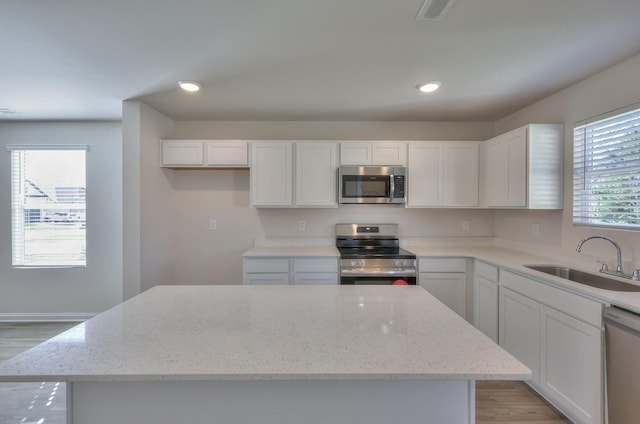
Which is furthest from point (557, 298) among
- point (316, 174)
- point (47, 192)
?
point (47, 192)

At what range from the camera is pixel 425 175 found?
3.20 m

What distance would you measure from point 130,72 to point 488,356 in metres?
2.80


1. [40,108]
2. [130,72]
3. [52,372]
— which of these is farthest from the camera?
[40,108]

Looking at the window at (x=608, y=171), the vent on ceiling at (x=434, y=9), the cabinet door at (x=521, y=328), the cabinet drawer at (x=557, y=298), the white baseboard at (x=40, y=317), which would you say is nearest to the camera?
the vent on ceiling at (x=434, y=9)

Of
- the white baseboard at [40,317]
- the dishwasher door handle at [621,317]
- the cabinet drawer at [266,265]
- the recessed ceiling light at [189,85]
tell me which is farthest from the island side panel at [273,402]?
the white baseboard at [40,317]

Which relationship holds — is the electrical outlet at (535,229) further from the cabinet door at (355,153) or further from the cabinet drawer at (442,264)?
the cabinet door at (355,153)

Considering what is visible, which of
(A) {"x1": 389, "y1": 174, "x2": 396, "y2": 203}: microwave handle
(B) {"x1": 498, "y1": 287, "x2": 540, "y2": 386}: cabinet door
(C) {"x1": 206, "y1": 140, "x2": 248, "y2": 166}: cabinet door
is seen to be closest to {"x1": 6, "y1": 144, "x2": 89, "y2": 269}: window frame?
(C) {"x1": 206, "y1": 140, "x2": 248, "y2": 166}: cabinet door

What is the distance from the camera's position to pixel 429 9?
1.45 metres

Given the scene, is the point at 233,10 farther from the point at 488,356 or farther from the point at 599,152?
the point at 599,152

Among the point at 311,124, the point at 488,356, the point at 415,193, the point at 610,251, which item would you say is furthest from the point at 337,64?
the point at 610,251

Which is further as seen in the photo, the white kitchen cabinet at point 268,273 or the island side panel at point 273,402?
the white kitchen cabinet at point 268,273

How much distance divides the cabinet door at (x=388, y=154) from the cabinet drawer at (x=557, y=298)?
1486 mm

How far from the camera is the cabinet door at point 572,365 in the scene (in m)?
1.63

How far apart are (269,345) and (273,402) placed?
6.8 inches
